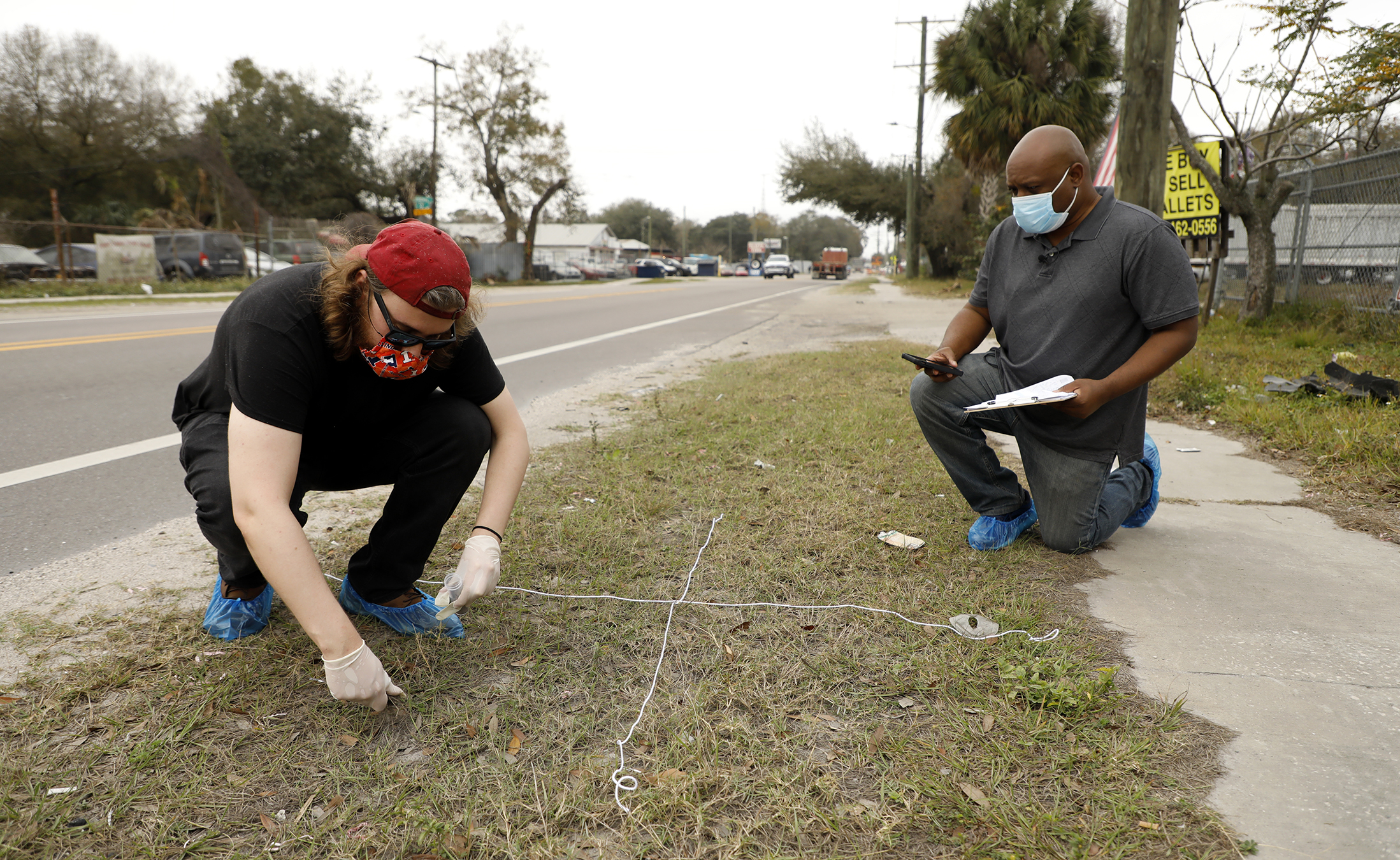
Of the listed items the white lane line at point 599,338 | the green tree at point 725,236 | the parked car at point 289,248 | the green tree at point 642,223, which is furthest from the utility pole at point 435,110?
the green tree at point 725,236

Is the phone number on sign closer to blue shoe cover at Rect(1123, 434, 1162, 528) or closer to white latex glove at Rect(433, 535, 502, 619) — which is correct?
blue shoe cover at Rect(1123, 434, 1162, 528)

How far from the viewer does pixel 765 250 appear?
268ft

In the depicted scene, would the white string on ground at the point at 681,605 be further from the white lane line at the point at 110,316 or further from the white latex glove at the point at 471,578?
the white lane line at the point at 110,316

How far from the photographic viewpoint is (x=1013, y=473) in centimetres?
319

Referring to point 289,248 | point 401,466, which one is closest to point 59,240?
point 289,248

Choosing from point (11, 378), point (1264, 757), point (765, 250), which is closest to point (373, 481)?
point (1264, 757)

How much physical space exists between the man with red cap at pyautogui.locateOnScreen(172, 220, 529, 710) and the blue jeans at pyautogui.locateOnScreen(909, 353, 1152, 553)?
1.63 metres

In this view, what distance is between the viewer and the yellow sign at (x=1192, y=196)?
9477mm

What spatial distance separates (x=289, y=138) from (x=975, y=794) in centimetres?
4484

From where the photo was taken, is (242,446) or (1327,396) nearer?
(242,446)

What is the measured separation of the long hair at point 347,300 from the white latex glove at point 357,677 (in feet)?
2.46

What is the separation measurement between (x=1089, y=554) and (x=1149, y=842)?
5.28 ft

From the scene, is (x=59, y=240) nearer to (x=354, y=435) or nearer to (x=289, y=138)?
(x=354, y=435)

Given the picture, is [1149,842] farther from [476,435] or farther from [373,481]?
[373,481]
